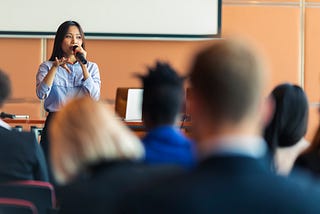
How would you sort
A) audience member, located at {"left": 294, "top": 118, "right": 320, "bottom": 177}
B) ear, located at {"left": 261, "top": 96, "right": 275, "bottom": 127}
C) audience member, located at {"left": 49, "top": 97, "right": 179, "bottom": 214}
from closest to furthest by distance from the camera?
1. ear, located at {"left": 261, "top": 96, "right": 275, "bottom": 127}
2. audience member, located at {"left": 49, "top": 97, "right": 179, "bottom": 214}
3. audience member, located at {"left": 294, "top": 118, "right": 320, "bottom": 177}

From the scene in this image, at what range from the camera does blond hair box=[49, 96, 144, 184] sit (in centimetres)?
141

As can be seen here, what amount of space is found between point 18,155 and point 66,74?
2068mm

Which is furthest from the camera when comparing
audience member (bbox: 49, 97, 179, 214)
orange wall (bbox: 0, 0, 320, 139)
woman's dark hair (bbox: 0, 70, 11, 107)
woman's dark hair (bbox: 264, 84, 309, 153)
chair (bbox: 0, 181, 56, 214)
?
orange wall (bbox: 0, 0, 320, 139)

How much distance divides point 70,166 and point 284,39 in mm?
5686

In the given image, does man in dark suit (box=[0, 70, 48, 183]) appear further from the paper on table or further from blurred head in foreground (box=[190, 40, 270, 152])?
the paper on table

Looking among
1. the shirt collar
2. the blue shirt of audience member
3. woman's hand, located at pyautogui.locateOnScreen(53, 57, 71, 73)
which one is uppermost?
woman's hand, located at pyautogui.locateOnScreen(53, 57, 71, 73)

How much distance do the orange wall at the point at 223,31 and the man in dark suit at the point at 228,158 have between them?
5.42 m

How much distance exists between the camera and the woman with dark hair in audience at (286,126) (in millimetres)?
2449

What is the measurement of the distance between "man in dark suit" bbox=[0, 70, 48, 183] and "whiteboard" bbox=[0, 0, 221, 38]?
394 centimetres

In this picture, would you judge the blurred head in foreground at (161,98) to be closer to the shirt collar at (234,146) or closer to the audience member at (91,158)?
the audience member at (91,158)

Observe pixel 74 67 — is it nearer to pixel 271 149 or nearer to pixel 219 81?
pixel 271 149

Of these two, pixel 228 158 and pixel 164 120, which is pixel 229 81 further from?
pixel 164 120

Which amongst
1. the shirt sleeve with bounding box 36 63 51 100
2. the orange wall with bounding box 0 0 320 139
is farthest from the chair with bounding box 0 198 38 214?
the orange wall with bounding box 0 0 320 139

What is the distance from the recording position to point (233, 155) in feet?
3.32
